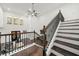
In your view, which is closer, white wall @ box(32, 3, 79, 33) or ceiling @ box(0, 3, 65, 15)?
ceiling @ box(0, 3, 65, 15)

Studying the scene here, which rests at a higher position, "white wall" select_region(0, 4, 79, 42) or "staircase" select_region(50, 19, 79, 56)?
"white wall" select_region(0, 4, 79, 42)

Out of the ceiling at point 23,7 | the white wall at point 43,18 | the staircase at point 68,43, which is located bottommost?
the staircase at point 68,43

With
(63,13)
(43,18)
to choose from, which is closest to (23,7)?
(43,18)

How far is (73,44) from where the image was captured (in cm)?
231

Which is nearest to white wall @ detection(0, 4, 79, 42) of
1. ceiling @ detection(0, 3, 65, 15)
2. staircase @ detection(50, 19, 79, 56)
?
ceiling @ detection(0, 3, 65, 15)

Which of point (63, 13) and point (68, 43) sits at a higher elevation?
point (63, 13)

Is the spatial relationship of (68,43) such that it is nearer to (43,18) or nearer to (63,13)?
(63,13)

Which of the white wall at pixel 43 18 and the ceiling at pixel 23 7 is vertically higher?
the ceiling at pixel 23 7

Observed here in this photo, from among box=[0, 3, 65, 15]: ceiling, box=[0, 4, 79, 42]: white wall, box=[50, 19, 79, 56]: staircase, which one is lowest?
box=[50, 19, 79, 56]: staircase

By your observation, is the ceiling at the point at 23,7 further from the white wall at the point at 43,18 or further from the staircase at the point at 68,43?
the staircase at the point at 68,43

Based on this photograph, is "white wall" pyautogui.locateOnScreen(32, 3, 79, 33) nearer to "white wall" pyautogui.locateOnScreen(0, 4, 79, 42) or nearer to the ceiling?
"white wall" pyautogui.locateOnScreen(0, 4, 79, 42)

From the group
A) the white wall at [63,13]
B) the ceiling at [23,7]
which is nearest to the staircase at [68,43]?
the white wall at [63,13]

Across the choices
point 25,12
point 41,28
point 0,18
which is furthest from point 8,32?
point 41,28

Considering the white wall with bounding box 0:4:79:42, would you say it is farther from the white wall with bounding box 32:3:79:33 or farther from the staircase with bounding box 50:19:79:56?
the staircase with bounding box 50:19:79:56
